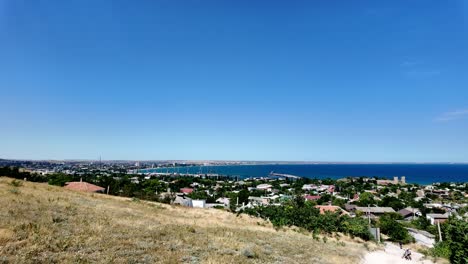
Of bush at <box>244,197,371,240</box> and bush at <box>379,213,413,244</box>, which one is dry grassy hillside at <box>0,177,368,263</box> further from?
bush at <box>379,213,413,244</box>

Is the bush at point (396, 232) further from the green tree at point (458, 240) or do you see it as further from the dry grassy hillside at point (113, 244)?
the green tree at point (458, 240)

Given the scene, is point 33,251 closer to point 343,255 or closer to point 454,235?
point 343,255

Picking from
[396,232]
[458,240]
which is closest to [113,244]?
[458,240]

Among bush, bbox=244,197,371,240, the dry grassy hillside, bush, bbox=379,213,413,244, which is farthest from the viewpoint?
bush, bbox=379,213,413,244

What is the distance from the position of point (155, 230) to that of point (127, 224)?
6.13 feet

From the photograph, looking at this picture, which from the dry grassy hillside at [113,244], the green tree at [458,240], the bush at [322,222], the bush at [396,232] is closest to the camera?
the dry grassy hillside at [113,244]

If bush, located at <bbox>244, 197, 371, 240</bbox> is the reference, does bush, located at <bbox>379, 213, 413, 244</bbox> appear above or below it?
below

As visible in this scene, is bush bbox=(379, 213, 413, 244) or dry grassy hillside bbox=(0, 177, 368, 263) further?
bush bbox=(379, 213, 413, 244)

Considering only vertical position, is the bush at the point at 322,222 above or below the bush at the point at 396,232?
above

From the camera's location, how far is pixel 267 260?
39.0ft

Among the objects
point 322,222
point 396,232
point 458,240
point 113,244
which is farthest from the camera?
point 396,232

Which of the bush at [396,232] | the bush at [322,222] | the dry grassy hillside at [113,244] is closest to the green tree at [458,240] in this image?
the dry grassy hillside at [113,244]

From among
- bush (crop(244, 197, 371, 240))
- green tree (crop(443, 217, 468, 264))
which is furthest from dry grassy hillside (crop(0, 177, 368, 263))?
bush (crop(244, 197, 371, 240))

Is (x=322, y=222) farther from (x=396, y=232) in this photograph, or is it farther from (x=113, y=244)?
(x=113, y=244)
